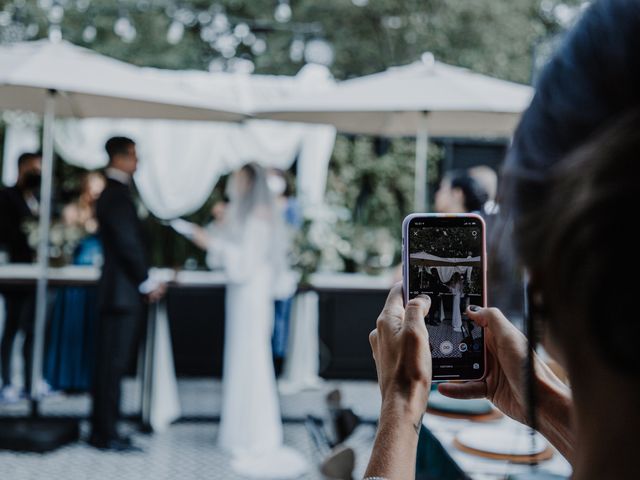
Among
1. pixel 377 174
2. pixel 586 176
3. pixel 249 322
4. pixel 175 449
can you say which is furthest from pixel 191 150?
pixel 586 176

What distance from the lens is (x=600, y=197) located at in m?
0.45

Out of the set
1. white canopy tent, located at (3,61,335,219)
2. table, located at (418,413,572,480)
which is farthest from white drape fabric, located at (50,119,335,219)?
table, located at (418,413,572,480)

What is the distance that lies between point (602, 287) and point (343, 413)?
8.35ft

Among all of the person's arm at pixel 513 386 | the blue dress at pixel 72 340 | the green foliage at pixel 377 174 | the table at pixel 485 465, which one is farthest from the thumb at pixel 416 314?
the green foliage at pixel 377 174

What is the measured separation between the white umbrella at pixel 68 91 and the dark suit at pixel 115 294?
43 centimetres

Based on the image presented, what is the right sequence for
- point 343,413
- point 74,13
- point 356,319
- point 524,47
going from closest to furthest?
1. point 343,413
2. point 356,319
3. point 74,13
4. point 524,47

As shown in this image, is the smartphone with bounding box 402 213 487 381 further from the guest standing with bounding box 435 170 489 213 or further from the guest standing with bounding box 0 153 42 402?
the guest standing with bounding box 0 153 42 402

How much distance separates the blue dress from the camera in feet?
19.9

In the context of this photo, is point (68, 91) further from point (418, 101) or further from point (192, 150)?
point (192, 150)

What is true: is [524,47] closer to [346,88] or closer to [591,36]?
[346,88]

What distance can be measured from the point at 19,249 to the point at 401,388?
6.21 m

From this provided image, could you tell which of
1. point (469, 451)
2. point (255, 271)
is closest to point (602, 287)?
point (469, 451)

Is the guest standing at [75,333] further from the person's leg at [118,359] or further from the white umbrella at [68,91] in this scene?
the person's leg at [118,359]

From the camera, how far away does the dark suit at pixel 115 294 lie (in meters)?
4.89
